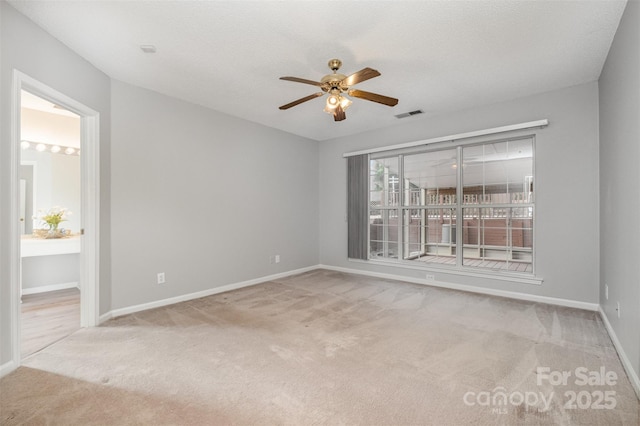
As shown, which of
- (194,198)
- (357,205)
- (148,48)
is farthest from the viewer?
(357,205)

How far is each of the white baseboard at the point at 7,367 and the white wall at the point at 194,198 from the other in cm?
116

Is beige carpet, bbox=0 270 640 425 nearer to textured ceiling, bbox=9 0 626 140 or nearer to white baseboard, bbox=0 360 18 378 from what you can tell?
white baseboard, bbox=0 360 18 378

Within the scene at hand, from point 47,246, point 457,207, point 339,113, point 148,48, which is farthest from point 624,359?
point 47,246

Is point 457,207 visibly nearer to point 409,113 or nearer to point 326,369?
point 409,113

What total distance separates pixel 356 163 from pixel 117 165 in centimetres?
375

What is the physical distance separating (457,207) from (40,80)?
16.4ft

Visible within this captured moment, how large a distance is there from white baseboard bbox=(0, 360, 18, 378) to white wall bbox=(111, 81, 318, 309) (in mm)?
1158

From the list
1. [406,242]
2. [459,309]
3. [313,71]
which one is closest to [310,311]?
[459,309]

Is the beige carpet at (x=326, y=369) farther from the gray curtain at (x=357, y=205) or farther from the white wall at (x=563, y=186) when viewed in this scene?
the gray curtain at (x=357, y=205)

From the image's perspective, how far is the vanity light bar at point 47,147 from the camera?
4.23 m

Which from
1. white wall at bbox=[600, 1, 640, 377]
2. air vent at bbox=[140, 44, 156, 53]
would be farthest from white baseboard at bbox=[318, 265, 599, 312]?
air vent at bbox=[140, 44, 156, 53]

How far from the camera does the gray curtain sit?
5418 mm

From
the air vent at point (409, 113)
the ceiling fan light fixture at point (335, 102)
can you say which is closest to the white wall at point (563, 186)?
the air vent at point (409, 113)

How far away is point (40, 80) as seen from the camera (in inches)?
93.8
